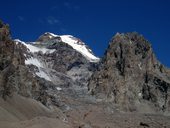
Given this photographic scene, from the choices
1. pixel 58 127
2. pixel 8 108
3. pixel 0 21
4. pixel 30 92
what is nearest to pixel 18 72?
pixel 30 92

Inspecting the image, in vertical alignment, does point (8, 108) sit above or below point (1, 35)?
below

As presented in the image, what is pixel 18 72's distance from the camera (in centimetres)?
17150

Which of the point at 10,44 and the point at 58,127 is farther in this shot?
the point at 10,44

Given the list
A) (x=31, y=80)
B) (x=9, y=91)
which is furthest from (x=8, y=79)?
(x=31, y=80)

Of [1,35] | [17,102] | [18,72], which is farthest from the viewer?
[18,72]

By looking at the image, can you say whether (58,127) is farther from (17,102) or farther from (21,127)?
(17,102)

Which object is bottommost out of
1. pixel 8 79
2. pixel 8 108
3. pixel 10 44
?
pixel 8 108

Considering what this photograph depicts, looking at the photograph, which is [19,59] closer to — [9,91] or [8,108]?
[9,91]

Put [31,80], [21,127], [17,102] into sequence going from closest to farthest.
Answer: [21,127] → [17,102] → [31,80]

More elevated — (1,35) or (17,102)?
(1,35)

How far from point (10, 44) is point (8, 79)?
818 inches

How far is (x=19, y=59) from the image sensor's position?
191750 mm

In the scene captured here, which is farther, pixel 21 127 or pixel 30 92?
pixel 30 92

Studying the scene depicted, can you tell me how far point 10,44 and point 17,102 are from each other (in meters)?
31.9
